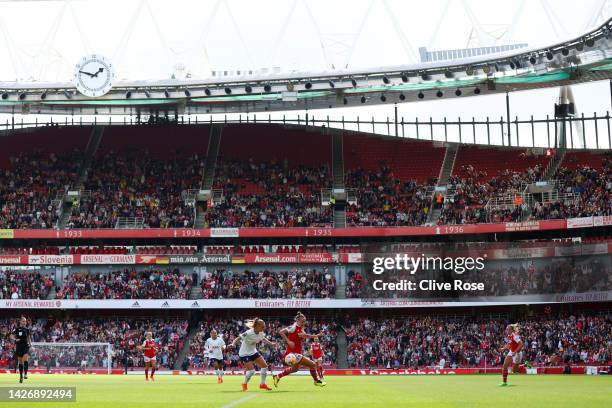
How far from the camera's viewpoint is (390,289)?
177ft

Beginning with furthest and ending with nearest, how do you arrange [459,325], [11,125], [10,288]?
[11,125] < [10,288] < [459,325]

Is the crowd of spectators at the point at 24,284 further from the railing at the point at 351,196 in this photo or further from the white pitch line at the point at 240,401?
the white pitch line at the point at 240,401

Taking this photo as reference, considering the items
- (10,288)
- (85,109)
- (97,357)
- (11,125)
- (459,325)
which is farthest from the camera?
(11,125)

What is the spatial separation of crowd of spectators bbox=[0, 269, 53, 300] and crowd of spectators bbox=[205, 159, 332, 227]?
11260 millimetres

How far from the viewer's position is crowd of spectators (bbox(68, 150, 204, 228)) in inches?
2418

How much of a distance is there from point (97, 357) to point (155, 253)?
32.5 ft

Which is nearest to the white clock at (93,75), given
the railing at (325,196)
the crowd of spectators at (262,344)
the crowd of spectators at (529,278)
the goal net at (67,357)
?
the goal net at (67,357)

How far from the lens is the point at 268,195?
209ft

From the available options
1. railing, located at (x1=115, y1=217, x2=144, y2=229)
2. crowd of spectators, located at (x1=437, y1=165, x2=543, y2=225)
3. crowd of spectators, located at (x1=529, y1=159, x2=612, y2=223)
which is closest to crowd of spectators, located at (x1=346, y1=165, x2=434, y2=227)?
crowd of spectators, located at (x1=437, y1=165, x2=543, y2=225)

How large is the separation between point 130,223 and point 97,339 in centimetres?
856

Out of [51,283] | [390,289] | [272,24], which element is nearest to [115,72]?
[272,24]

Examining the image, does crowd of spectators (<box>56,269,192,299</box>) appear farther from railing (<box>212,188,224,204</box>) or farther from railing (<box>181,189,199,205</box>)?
railing (<box>212,188,224,204</box>)

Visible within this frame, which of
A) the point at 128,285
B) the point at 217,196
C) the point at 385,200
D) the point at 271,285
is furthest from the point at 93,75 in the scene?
the point at 385,200

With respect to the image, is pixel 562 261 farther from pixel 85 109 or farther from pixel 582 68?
pixel 85 109
